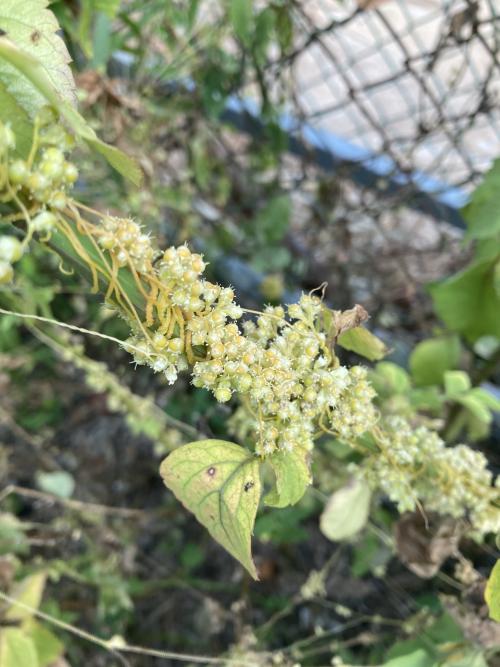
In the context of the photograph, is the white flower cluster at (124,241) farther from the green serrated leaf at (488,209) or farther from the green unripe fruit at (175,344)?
the green serrated leaf at (488,209)

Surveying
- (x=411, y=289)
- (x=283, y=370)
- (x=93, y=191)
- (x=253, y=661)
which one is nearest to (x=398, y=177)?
(x=411, y=289)

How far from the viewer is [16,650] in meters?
0.99

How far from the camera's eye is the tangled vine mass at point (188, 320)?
382 millimetres

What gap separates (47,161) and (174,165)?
5.33 ft

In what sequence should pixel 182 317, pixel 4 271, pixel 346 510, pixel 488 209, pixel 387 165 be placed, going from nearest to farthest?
pixel 4 271 → pixel 182 317 → pixel 488 209 → pixel 346 510 → pixel 387 165

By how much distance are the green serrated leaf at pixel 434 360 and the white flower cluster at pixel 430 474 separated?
44cm

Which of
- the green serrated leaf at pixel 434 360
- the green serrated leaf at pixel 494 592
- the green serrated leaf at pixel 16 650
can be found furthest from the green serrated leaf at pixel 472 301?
the green serrated leaf at pixel 16 650

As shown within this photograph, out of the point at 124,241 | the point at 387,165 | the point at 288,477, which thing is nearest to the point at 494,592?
the point at 288,477

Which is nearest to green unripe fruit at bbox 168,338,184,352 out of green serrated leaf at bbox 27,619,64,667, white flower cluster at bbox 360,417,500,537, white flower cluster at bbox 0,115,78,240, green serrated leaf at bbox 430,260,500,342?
white flower cluster at bbox 0,115,78,240

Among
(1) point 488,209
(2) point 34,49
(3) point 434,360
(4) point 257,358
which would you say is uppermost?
(2) point 34,49

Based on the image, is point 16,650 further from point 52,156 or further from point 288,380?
point 52,156

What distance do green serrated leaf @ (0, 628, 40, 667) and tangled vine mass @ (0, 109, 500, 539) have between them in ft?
2.11

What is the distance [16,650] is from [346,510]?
55 centimetres

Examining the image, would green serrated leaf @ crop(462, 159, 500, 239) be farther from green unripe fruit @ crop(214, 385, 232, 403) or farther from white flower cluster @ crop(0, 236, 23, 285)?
white flower cluster @ crop(0, 236, 23, 285)
